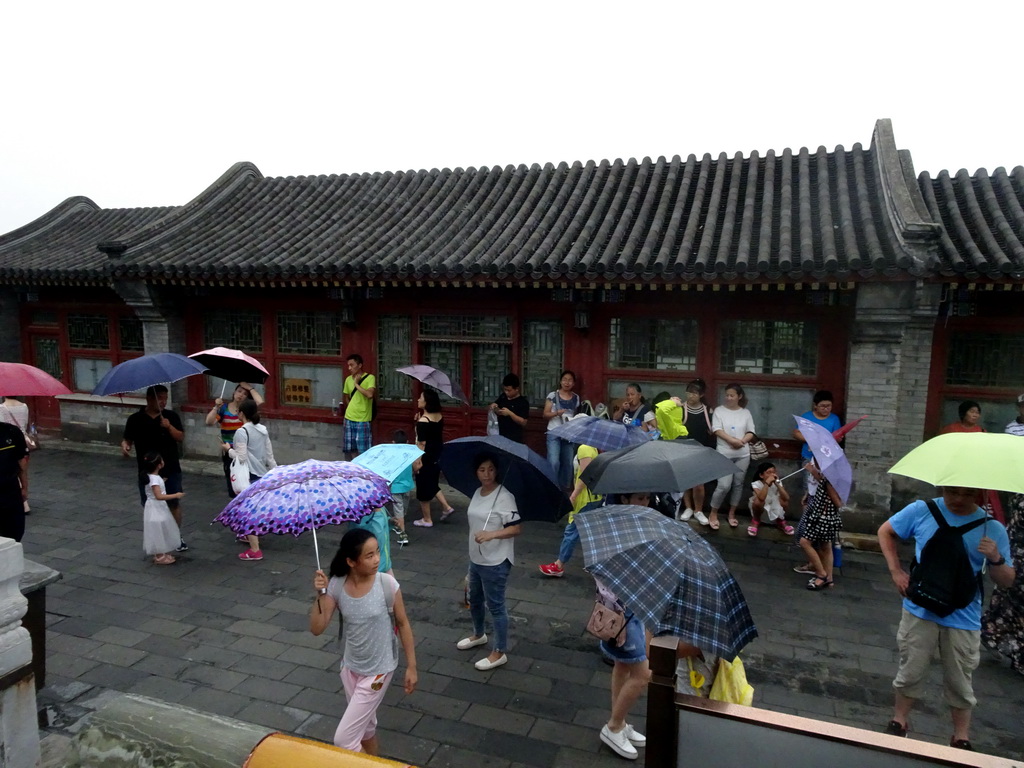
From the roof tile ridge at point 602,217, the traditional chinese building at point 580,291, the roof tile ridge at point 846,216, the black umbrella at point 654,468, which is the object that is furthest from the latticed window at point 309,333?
the roof tile ridge at point 846,216

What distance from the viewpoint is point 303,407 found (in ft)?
35.9

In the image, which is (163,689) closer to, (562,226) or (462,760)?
(462,760)

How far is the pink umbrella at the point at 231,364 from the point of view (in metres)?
7.70

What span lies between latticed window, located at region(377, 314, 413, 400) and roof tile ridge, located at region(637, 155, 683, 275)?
150 inches

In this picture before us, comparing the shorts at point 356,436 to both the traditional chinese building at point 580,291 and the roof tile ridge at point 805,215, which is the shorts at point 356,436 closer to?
the traditional chinese building at point 580,291

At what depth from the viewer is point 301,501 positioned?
362 centimetres

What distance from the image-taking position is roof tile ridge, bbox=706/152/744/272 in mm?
7415

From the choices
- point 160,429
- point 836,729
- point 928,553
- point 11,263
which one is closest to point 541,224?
point 160,429

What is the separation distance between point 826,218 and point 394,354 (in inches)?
246

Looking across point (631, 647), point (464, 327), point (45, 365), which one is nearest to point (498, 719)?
point (631, 647)

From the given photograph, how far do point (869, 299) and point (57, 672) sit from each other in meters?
8.33

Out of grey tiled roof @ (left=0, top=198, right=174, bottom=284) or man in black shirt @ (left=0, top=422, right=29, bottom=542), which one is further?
grey tiled roof @ (left=0, top=198, right=174, bottom=284)

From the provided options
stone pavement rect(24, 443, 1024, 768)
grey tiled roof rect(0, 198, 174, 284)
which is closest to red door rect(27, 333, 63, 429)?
grey tiled roof rect(0, 198, 174, 284)

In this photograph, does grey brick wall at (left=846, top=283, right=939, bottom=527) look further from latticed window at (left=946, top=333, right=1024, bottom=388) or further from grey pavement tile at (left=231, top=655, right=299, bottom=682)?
grey pavement tile at (left=231, top=655, right=299, bottom=682)
